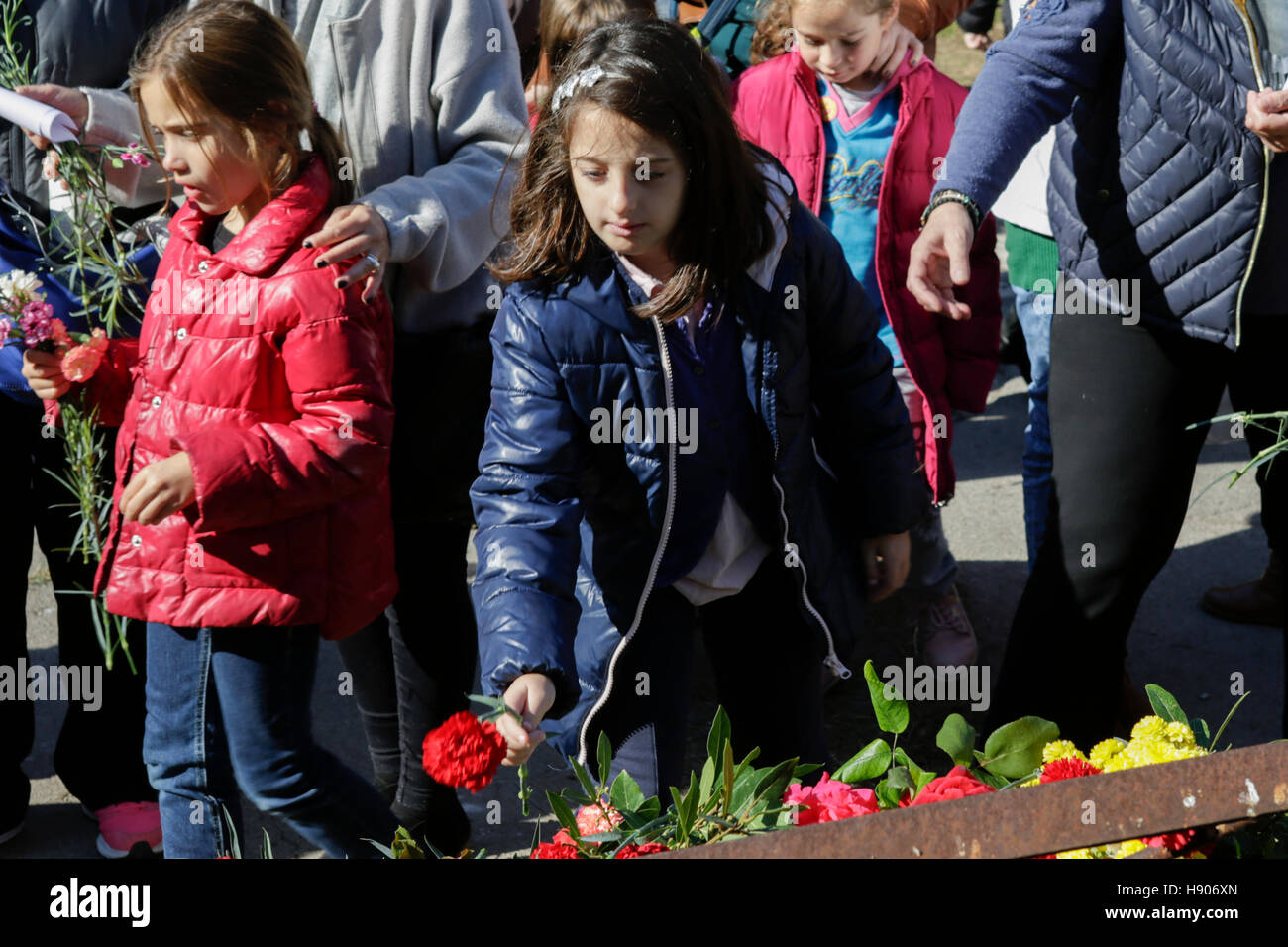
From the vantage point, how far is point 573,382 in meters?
2.29

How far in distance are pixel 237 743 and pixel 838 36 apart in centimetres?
192

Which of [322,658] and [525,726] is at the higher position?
[525,726]

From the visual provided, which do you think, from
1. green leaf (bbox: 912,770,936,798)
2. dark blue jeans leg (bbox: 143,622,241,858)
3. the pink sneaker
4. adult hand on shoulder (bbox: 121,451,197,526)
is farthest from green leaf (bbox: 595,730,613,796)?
the pink sneaker

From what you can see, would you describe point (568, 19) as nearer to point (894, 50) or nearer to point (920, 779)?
point (894, 50)

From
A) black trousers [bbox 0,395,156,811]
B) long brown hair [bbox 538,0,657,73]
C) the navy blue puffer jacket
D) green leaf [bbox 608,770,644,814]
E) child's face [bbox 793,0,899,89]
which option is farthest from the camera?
long brown hair [bbox 538,0,657,73]

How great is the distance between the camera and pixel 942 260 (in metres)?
2.40

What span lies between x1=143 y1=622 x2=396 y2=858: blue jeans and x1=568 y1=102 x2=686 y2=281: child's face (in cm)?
90

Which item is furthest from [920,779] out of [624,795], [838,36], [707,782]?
[838,36]

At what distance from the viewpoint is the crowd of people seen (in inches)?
90.9

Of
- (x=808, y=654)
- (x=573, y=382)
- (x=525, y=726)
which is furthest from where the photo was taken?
(x=808, y=654)

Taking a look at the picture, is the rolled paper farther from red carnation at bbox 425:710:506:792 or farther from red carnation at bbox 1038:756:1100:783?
red carnation at bbox 1038:756:1100:783

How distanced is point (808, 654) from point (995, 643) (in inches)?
62.3
